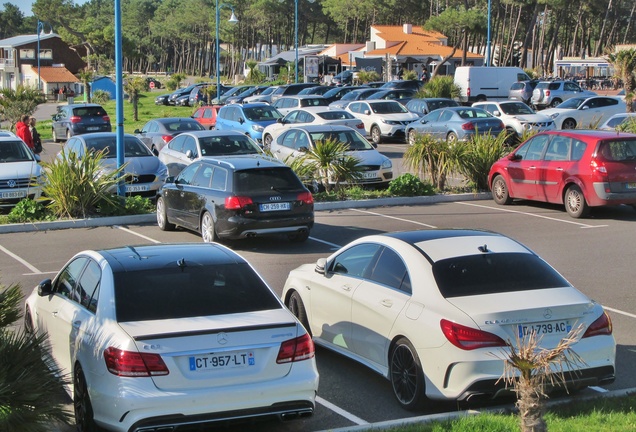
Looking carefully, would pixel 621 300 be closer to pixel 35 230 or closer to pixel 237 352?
pixel 237 352

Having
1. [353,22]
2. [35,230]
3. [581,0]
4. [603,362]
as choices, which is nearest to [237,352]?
[603,362]

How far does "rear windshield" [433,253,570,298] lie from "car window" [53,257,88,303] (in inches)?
120

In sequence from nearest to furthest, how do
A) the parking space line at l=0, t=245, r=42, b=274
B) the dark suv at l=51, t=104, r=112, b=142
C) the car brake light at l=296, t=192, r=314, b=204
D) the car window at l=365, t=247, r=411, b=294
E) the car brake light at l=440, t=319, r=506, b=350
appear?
the car brake light at l=440, t=319, r=506, b=350
the car window at l=365, t=247, r=411, b=294
the parking space line at l=0, t=245, r=42, b=274
the car brake light at l=296, t=192, r=314, b=204
the dark suv at l=51, t=104, r=112, b=142

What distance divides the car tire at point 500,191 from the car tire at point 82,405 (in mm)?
14504

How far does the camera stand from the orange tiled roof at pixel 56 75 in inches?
4288

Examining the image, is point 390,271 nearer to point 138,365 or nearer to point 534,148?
point 138,365

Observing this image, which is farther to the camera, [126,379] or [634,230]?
[634,230]

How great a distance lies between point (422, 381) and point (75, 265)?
10.4 feet

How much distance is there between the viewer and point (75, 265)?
315 inches

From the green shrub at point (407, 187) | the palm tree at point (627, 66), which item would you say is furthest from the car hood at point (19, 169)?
the palm tree at point (627, 66)

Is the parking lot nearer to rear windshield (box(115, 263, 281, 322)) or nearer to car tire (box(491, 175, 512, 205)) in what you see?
car tire (box(491, 175, 512, 205))

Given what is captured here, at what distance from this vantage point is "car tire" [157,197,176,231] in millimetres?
17250

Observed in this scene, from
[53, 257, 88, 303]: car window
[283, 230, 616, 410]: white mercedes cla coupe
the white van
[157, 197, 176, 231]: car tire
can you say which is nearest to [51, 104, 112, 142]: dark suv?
the white van

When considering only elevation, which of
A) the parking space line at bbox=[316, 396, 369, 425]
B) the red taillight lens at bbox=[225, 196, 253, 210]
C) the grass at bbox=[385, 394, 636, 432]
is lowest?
the parking space line at bbox=[316, 396, 369, 425]
